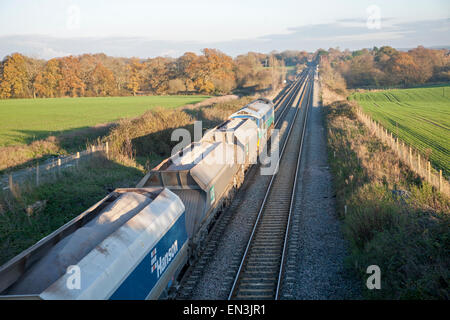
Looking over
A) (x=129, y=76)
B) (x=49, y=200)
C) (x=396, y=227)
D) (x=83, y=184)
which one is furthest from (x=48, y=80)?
(x=396, y=227)

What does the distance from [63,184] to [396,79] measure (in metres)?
85.5

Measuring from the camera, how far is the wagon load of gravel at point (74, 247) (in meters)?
5.75

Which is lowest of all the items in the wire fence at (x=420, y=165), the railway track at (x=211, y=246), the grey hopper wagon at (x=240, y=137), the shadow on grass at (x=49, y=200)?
the railway track at (x=211, y=246)

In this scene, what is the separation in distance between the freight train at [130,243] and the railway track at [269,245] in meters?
1.65

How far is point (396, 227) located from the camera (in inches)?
396

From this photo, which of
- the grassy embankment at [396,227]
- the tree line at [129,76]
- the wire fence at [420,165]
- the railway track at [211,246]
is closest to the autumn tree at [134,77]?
the tree line at [129,76]

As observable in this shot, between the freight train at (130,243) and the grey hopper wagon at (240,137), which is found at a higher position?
the grey hopper wagon at (240,137)

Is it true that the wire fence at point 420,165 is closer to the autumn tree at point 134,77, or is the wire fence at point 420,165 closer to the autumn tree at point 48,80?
the autumn tree at point 134,77

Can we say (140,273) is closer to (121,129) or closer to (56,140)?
(121,129)

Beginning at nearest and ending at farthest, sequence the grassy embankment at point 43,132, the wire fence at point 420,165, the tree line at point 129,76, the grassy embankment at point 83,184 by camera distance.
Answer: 1. the grassy embankment at point 83,184
2. the wire fence at point 420,165
3. the grassy embankment at point 43,132
4. the tree line at point 129,76

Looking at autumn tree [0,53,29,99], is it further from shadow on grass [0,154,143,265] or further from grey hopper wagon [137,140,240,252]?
grey hopper wagon [137,140,240,252]

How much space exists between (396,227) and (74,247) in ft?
28.3

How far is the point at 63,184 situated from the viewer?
15.6 meters

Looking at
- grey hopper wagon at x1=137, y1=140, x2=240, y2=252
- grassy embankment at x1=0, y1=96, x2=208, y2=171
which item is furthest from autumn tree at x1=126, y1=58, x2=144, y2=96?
grey hopper wagon at x1=137, y1=140, x2=240, y2=252
